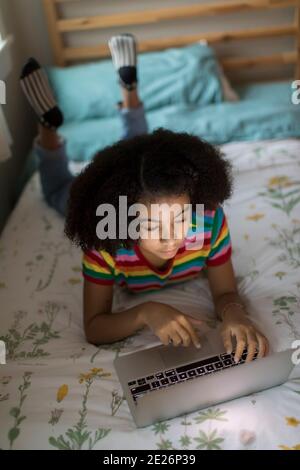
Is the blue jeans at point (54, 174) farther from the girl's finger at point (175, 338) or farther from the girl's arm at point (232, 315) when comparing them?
the girl's finger at point (175, 338)

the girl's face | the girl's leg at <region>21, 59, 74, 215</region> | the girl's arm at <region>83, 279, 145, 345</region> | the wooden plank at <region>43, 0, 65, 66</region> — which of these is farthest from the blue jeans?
the wooden plank at <region>43, 0, 65, 66</region>

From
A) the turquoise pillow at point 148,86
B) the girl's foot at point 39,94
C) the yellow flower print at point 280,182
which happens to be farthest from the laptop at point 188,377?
the turquoise pillow at point 148,86

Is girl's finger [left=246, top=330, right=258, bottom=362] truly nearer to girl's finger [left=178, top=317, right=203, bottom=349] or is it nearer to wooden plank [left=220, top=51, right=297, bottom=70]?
girl's finger [left=178, top=317, right=203, bottom=349]

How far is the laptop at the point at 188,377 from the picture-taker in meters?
0.87

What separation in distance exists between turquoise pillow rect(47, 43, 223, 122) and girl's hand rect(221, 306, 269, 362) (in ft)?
4.56

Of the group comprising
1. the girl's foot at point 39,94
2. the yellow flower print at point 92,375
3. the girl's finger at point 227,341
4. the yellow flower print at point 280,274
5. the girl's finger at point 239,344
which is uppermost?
the girl's foot at point 39,94

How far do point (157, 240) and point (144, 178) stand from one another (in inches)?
5.0

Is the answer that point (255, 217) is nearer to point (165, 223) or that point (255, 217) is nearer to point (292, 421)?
point (165, 223)

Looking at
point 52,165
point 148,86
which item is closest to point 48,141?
point 52,165

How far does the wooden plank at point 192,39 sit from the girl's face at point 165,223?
1.62 metres

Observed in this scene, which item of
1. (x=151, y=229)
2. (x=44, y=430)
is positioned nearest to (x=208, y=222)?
(x=151, y=229)

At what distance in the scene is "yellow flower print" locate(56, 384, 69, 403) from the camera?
3.09 ft

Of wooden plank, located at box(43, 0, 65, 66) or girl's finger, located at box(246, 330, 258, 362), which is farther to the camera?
wooden plank, located at box(43, 0, 65, 66)
